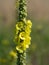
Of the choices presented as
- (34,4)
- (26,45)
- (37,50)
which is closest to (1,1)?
(34,4)

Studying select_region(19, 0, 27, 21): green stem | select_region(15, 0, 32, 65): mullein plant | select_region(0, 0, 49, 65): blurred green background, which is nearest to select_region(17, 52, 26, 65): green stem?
select_region(15, 0, 32, 65): mullein plant

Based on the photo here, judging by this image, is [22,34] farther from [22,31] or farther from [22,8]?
[22,8]

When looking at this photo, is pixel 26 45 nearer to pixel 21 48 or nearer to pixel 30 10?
pixel 21 48

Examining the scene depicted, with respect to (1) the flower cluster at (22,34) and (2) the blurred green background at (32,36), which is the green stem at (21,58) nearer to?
(1) the flower cluster at (22,34)

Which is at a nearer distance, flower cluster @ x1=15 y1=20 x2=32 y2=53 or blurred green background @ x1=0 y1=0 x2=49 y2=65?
flower cluster @ x1=15 y1=20 x2=32 y2=53

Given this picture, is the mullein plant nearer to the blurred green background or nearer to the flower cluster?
the flower cluster

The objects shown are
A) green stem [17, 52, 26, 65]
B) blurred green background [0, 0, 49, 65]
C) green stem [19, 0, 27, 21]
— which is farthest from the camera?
blurred green background [0, 0, 49, 65]
